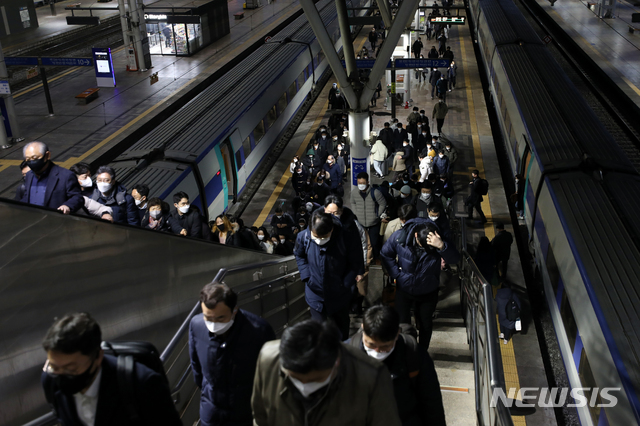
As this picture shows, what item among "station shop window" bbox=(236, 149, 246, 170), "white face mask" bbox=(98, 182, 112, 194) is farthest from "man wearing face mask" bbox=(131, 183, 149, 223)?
A: "station shop window" bbox=(236, 149, 246, 170)

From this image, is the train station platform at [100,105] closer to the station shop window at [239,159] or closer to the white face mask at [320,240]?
the station shop window at [239,159]

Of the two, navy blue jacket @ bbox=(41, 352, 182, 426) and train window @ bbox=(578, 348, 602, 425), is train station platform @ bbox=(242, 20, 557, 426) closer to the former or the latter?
train window @ bbox=(578, 348, 602, 425)

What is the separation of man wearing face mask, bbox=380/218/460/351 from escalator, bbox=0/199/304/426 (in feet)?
6.01

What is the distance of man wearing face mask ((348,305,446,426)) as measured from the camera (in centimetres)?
300

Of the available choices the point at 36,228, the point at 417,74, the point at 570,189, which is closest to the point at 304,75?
Answer: the point at 417,74

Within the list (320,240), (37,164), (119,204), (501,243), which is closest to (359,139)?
(501,243)

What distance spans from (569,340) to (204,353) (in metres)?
6.04

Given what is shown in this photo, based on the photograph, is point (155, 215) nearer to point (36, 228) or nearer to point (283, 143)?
point (36, 228)

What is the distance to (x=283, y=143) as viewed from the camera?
2020 cm

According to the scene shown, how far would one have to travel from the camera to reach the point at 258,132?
55.2 ft

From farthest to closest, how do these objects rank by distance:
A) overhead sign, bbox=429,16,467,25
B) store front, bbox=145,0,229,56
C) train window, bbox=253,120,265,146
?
store front, bbox=145,0,229,56 → overhead sign, bbox=429,16,467,25 → train window, bbox=253,120,265,146

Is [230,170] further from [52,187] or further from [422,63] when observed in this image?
[52,187]

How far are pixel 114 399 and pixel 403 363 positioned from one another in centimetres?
141

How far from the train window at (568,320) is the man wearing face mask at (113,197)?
5.68 meters
